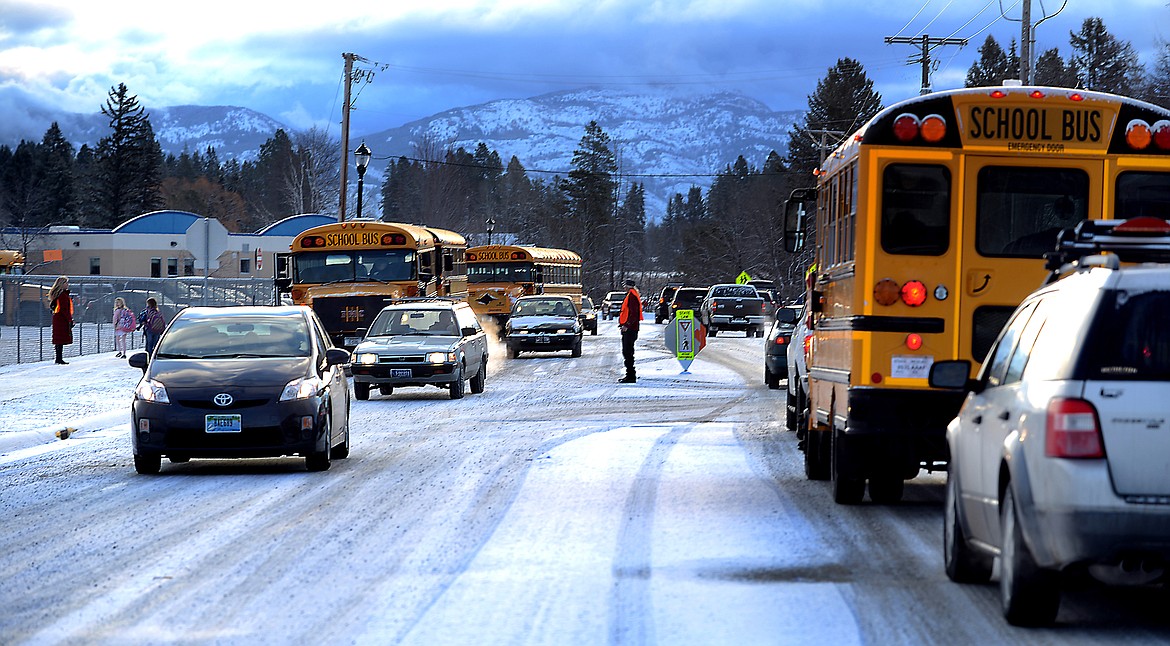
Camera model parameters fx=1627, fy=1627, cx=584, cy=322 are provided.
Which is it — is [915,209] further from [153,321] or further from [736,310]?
[736,310]

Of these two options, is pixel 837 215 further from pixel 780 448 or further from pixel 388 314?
pixel 388 314

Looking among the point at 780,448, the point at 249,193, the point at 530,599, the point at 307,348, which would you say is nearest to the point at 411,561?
the point at 530,599

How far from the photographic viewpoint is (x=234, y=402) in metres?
14.6

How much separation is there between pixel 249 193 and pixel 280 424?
177m

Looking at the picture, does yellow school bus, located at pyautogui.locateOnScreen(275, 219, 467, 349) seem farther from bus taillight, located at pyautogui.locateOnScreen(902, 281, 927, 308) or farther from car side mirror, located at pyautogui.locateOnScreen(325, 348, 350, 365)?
bus taillight, located at pyautogui.locateOnScreen(902, 281, 927, 308)

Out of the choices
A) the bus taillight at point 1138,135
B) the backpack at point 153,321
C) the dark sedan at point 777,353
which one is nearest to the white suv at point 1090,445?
the bus taillight at point 1138,135

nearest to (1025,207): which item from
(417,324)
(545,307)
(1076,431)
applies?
(1076,431)

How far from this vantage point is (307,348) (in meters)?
15.9

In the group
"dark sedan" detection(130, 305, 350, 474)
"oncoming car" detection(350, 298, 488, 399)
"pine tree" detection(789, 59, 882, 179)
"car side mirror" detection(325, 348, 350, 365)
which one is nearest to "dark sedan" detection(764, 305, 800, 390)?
"oncoming car" detection(350, 298, 488, 399)

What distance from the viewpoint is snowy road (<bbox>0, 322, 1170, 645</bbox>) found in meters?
7.58

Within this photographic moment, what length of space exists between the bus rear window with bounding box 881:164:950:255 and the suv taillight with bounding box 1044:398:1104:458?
4840 mm

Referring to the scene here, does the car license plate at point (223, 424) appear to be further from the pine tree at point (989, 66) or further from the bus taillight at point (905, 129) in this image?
the pine tree at point (989, 66)

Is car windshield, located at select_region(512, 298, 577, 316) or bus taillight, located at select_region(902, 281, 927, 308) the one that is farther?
car windshield, located at select_region(512, 298, 577, 316)

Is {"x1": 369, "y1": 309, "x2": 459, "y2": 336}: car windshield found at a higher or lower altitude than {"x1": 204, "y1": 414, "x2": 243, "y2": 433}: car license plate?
higher
